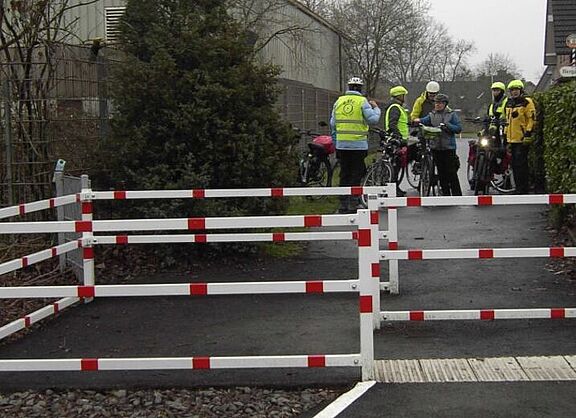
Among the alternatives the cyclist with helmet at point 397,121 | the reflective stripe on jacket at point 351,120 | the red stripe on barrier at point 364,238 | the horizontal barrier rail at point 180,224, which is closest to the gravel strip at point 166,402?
the red stripe on barrier at point 364,238

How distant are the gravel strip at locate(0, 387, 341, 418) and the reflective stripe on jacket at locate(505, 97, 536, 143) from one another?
9.71 meters

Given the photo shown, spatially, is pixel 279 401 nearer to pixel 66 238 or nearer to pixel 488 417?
pixel 488 417

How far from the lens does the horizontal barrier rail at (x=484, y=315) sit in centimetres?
639

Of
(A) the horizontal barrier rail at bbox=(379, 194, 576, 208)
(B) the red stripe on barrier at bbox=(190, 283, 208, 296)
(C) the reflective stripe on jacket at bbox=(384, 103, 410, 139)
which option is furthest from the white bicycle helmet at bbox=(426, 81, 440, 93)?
(B) the red stripe on barrier at bbox=(190, 283, 208, 296)

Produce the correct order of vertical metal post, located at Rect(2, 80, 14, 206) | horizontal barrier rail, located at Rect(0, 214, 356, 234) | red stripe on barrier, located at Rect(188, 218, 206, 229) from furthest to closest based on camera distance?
vertical metal post, located at Rect(2, 80, 14, 206) → red stripe on barrier, located at Rect(188, 218, 206, 229) → horizontal barrier rail, located at Rect(0, 214, 356, 234)

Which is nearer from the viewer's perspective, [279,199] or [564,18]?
[279,199]

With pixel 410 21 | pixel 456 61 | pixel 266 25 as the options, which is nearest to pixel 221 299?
pixel 266 25

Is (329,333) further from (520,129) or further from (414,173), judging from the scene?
(414,173)

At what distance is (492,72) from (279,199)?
266 ft

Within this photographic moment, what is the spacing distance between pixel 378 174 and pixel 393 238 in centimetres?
598

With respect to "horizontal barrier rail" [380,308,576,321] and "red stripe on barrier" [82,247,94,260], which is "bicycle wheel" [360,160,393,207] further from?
"horizontal barrier rail" [380,308,576,321]

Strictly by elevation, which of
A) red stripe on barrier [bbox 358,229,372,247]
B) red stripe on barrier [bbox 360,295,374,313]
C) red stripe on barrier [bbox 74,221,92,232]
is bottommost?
red stripe on barrier [bbox 360,295,374,313]

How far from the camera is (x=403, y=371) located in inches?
224

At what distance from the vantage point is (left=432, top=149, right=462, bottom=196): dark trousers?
47.6 feet
